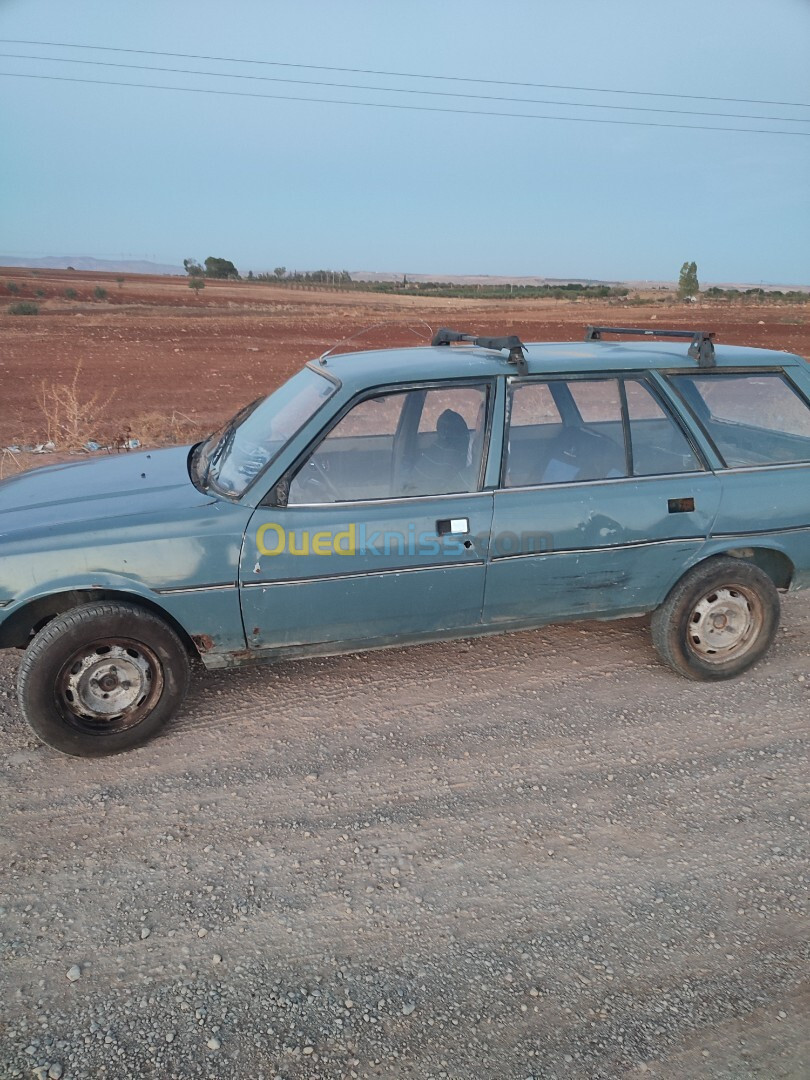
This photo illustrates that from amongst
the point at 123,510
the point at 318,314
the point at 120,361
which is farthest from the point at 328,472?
the point at 318,314

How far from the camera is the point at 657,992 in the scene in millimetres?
2500

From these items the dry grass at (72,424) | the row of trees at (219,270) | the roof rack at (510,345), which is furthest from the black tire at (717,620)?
the row of trees at (219,270)

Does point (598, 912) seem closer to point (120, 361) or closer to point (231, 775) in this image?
point (231, 775)

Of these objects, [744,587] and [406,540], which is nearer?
[406,540]

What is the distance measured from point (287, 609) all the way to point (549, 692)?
4.84ft

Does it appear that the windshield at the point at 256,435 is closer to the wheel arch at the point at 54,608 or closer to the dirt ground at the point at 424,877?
the wheel arch at the point at 54,608

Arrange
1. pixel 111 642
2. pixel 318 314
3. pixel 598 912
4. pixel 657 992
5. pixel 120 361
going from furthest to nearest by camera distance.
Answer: pixel 318 314 < pixel 120 361 < pixel 111 642 < pixel 598 912 < pixel 657 992

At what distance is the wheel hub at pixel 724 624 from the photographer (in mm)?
4316

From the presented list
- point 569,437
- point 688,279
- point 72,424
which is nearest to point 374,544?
point 569,437

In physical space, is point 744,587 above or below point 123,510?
below

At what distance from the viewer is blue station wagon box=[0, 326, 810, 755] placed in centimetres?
351

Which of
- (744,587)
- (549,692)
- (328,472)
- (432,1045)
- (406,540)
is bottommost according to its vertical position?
(432,1045)

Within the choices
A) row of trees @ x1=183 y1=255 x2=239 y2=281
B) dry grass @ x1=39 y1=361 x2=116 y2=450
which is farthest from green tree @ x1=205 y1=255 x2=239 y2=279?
dry grass @ x1=39 y1=361 x2=116 y2=450

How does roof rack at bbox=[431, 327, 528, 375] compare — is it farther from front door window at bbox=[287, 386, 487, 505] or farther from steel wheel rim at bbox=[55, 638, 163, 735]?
steel wheel rim at bbox=[55, 638, 163, 735]
